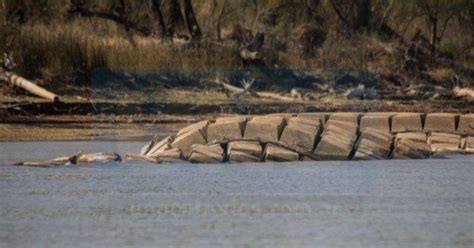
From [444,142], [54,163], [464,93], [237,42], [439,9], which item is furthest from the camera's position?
[439,9]

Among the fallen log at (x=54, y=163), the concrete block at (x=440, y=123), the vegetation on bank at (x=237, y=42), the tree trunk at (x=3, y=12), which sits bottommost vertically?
the vegetation on bank at (x=237, y=42)


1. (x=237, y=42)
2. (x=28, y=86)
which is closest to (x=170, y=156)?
(x=28, y=86)

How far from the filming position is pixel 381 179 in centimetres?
1762

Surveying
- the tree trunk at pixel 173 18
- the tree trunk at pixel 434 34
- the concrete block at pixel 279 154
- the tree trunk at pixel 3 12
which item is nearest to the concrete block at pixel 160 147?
the concrete block at pixel 279 154

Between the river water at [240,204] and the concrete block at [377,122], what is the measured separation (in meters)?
1.17

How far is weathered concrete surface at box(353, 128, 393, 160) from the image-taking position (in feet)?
64.3

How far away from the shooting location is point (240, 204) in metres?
15.3

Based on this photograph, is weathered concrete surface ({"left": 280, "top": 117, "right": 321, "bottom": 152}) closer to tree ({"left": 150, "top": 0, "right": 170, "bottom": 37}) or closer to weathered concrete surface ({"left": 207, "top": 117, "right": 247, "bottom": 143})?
weathered concrete surface ({"left": 207, "top": 117, "right": 247, "bottom": 143})

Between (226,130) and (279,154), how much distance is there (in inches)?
30.8

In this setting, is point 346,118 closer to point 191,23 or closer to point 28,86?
point 28,86

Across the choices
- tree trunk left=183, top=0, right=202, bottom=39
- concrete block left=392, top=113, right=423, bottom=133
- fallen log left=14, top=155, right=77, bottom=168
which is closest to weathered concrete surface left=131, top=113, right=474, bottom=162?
concrete block left=392, top=113, right=423, bottom=133

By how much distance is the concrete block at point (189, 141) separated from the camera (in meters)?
19.3

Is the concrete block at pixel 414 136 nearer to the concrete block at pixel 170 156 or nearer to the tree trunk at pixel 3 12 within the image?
the concrete block at pixel 170 156

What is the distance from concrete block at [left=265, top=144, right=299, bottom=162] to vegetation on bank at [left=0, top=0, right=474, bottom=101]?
863 centimetres
